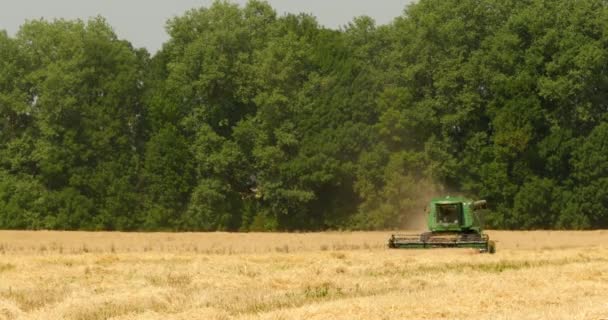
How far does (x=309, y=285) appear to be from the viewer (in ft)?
88.9

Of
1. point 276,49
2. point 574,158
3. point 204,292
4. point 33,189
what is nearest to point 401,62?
point 276,49

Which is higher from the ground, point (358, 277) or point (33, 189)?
point (33, 189)

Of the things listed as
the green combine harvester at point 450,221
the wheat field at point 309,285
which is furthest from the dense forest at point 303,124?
the wheat field at point 309,285

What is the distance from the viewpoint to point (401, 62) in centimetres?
6906

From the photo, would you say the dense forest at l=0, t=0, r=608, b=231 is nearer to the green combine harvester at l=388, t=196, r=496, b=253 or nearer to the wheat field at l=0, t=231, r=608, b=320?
the green combine harvester at l=388, t=196, r=496, b=253

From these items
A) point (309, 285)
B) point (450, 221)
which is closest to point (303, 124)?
point (450, 221)

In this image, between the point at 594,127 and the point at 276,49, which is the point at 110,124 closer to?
the point at 276,49

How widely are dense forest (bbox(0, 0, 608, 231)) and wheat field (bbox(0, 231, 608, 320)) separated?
24254mm

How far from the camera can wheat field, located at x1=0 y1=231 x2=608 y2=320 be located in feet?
68.6

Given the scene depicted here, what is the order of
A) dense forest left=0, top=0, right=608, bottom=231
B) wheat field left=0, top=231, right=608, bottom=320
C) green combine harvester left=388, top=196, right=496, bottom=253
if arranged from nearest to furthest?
wheat field left=0, top=231, right=608, bottom=320 < green combine harvester left=388, top=196, right=496, bottom=253 < dense forest left=0, top=0, right=608, bottom=231

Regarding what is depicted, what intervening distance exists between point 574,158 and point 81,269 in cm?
4035

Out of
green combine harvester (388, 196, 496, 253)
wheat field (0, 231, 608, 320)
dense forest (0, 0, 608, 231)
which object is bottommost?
wheat field (0, 231, 608, 320)

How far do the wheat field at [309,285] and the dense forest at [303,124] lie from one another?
955 inches

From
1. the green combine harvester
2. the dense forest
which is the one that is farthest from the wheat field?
the dense forest
